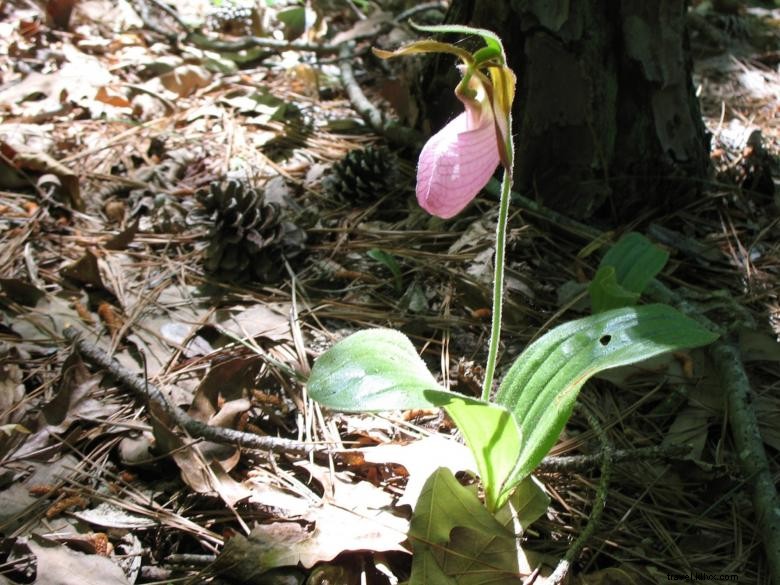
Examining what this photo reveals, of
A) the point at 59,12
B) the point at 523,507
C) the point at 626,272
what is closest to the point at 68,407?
the point at 523,507

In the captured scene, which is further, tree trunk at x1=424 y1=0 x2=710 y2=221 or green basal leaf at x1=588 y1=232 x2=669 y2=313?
tree trunk at x1=424 y1=0 x2=710 y2=221

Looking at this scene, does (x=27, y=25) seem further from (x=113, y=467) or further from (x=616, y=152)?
(x=616, y=152)

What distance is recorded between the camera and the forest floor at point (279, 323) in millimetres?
1340

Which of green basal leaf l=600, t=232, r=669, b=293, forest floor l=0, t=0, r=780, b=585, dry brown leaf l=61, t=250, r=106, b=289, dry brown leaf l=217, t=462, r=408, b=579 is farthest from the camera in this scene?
dry brown leaf l=61, t=250, r=106, b=289

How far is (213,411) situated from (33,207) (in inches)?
48.4

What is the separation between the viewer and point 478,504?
128 centimetres

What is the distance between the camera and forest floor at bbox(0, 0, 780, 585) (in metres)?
1.34

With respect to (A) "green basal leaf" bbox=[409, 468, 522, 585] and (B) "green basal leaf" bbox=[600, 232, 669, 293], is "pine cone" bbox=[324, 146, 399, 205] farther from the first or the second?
(A) "green basal leaf" bbox=[409, 468, 522, 585]

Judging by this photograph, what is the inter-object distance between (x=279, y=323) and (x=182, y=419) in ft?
1.50

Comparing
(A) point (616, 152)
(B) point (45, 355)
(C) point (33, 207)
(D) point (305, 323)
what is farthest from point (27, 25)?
(A) point (616, 152)

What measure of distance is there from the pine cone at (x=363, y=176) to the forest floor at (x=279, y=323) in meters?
0.01

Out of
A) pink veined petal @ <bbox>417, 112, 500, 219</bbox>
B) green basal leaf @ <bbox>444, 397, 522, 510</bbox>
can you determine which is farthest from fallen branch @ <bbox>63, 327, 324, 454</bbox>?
pink veined petal @ <bbox>417, 112, 500, 219</bbox>

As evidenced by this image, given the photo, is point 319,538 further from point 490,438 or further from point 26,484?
point 26,484

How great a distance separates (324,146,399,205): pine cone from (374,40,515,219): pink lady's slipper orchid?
1193mm
